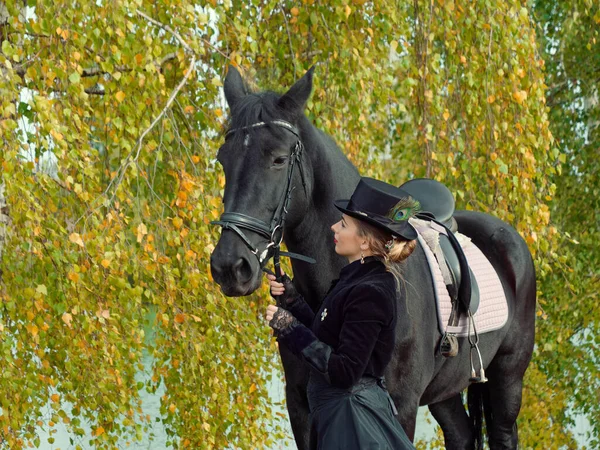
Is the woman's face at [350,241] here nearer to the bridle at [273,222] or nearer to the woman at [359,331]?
the woman at [359,331]

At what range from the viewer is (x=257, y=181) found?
2873 mm

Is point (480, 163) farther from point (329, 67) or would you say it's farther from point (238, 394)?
point (238, 394)

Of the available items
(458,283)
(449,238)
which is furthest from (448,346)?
(449,238)

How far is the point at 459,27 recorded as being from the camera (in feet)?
18.4

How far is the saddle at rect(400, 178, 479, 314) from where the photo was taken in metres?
3.61

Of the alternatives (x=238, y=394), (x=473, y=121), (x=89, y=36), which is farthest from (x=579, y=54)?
(x=89, y=36)

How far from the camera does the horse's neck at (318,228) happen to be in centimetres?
312

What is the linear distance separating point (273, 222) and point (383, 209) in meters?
0.43

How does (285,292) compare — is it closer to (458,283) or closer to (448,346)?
(448,346)

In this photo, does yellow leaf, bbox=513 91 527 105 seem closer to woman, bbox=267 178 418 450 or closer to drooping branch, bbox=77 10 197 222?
drooping branch, bbox=77 10 197 222

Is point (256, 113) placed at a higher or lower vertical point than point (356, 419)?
higher

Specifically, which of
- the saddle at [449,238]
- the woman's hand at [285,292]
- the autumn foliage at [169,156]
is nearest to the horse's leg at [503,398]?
the saddle at [449,238]

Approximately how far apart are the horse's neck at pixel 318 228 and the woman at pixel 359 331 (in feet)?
1.44

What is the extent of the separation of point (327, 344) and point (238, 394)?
2717mm
